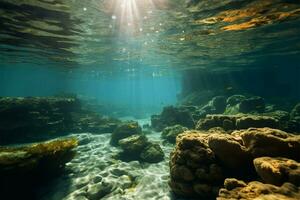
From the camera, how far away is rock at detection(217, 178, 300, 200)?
4.15 m

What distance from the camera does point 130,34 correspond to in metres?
19.0

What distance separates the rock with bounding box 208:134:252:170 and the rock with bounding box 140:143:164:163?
573cm

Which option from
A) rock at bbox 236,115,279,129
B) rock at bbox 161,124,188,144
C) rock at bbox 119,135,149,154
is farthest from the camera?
rock at bbox 161,124,188,144

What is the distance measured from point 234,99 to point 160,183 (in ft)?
60.5

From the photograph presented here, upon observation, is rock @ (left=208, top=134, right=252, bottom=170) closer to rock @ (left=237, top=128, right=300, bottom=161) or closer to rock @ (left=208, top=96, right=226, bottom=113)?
rock @ (left=237, top=128, right=300, bottom=161)

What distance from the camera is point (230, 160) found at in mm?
6477

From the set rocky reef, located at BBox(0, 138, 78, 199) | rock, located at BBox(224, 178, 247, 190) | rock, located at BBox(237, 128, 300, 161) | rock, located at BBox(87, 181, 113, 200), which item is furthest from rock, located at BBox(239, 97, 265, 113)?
rock, located at BBox(224, 178, 247, 190)

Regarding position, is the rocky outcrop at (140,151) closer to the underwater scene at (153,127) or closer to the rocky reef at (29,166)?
the underwater scene at (153,127)

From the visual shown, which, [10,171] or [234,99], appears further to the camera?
[234,99]

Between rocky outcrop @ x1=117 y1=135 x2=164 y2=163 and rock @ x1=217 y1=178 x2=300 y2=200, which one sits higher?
rock @ x1=217 y1=178 x2=300 y2=200

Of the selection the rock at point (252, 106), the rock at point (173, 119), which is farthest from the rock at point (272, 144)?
the rock at point (173, 119)

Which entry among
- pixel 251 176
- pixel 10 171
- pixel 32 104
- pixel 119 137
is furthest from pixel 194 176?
pixel 32 104

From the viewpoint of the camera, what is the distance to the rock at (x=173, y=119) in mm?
22250

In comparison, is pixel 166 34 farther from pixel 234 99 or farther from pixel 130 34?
pixel 234 99
